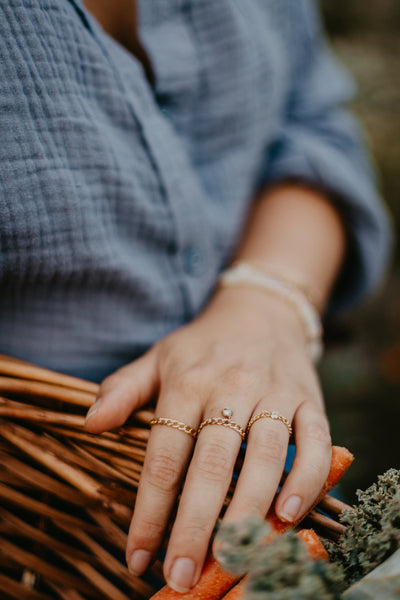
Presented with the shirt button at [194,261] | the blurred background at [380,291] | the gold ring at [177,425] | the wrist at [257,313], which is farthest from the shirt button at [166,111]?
the blurred background at [380,291]

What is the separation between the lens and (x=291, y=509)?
509 millimetres

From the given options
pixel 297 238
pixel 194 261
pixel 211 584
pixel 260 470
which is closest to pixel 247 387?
pixel 260 470

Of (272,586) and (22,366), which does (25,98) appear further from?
(272,586)

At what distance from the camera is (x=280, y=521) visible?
53 cm

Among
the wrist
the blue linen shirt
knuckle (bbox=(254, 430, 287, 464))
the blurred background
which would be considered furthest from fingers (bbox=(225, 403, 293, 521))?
the blurred background

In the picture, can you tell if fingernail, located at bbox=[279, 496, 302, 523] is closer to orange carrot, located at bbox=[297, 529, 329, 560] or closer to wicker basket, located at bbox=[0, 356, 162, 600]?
orange carrot, located at bbox=[297, 529, 329, 560]

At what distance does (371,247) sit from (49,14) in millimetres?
890

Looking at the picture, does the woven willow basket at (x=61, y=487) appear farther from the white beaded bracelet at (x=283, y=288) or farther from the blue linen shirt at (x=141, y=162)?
the white beaded bracelet at (x=283, y=288)

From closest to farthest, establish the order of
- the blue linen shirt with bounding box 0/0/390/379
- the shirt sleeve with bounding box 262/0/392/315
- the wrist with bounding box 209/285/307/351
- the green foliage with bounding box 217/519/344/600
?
the green foliage with bounding box 217/519/344/600
the blue linen shirt with bounding box 0/0/390/379
the wrist with bounding box 209/285/307/351
the shirt sleeve with bounding box 262/0/392/315

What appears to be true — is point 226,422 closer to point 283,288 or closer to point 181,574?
point 181,574

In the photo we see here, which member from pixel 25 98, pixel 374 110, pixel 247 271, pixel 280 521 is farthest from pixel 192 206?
pixel 374 110

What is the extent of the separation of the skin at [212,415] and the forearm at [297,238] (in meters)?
0.16

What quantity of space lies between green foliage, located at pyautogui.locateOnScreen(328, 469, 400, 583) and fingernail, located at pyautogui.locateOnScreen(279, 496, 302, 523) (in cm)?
5

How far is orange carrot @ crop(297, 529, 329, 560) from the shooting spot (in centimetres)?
49
